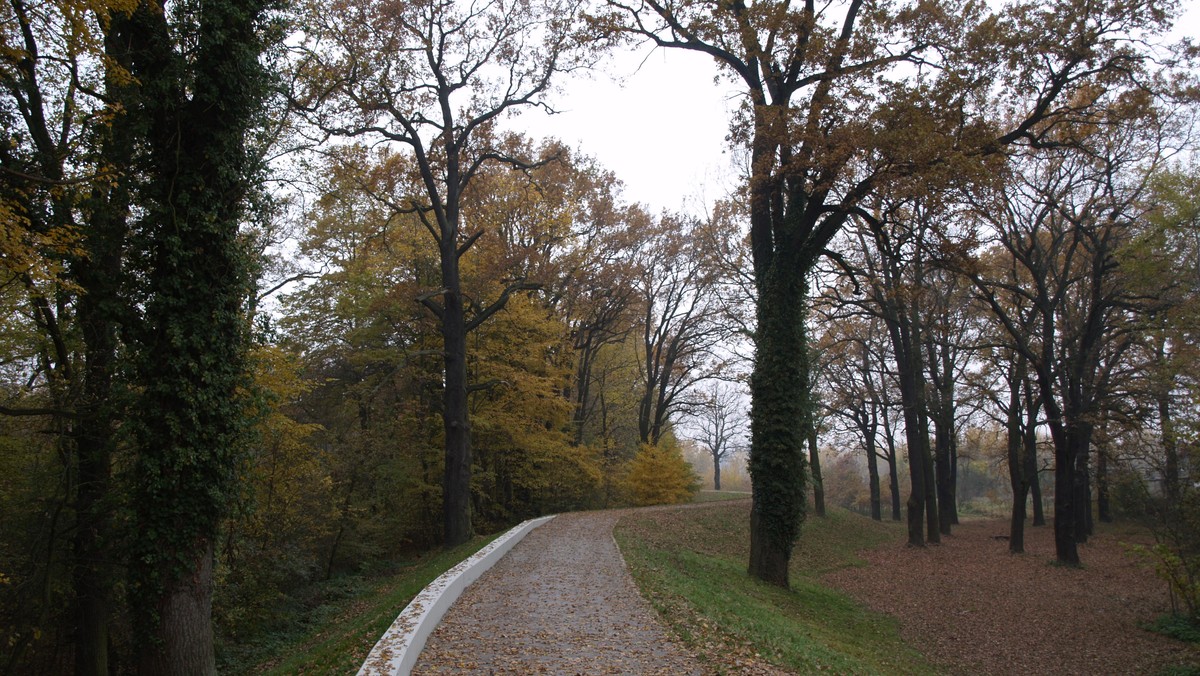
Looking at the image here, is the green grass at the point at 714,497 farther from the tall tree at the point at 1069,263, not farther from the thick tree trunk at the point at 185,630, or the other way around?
the thick tree trunk at the point at 185,630

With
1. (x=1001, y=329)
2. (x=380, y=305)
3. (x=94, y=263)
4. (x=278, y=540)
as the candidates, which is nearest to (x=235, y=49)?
(x=94, y=263)

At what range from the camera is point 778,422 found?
1321 centimetres

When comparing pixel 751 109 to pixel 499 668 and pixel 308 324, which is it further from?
pixel 308 324

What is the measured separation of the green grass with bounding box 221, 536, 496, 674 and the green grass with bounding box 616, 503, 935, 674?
11.3 feet

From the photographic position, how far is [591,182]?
1024 inches

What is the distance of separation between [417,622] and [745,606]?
5.13m

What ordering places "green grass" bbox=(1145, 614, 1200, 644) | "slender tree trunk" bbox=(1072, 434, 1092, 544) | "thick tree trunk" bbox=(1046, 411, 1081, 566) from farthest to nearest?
"slender tree trunk" bbox=(1072, 434, 1092, 544) < "thick tree trunk" bbox=(1046, 411, 1081, 566) < "green grass" bbox=(1145, 614, 1200, 644)

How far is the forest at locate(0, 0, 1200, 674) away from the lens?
7852mm

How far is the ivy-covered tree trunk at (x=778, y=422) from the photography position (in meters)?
13.1

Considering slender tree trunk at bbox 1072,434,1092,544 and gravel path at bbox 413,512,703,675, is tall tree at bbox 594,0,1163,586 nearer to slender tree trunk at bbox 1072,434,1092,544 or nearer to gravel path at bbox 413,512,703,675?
gravel path at bbox 413,512,703,675

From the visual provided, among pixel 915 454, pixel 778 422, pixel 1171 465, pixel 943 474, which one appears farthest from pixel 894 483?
pixel 778 422

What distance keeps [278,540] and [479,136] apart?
11.3 m

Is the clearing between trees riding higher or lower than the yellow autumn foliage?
lower

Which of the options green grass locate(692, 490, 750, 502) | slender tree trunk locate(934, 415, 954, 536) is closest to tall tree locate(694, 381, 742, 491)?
green grass locate(692, 490, 750, 502)
